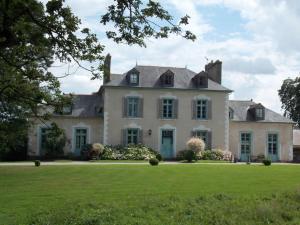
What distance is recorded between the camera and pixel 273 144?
3938 centimetres

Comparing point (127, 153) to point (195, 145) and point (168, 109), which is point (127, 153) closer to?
point (195, 145)

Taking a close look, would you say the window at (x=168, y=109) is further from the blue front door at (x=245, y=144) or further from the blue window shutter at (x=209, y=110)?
the blue front door at (x=245, y=144)

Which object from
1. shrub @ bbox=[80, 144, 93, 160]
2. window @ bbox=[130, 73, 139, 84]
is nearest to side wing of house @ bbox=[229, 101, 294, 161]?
window @ bbox=[130, 73, 139, 84]

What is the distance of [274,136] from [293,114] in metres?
21.9

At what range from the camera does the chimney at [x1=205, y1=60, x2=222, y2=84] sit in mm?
39875

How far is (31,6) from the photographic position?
7496 millimetres

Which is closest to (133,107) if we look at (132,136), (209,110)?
(132,136)

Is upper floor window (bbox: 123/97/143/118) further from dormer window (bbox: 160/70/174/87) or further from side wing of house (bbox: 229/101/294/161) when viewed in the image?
side wing of house (bbox: 229/101/294/161)

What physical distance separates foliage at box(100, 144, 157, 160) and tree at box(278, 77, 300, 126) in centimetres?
2885

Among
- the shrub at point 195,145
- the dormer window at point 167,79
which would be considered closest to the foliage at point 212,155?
the shrub at point 195,145

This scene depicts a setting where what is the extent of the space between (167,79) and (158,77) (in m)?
0.76

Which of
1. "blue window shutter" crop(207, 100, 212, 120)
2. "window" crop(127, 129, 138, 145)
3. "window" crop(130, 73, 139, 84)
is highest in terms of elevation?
"window" crop(130, 73, 139, 84)

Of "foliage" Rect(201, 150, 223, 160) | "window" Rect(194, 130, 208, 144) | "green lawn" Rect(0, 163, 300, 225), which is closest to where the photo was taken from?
"green lawn" Rect(0, 163, 300, 225)

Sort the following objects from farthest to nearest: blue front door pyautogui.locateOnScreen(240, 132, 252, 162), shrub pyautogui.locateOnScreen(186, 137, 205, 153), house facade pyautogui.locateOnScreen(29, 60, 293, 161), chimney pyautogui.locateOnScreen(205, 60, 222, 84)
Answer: chimney pyautogui.locateOnScreen(205, 60, 222, 84) < blue front door pyautogui.locateOnScreen(240, 132, 252, 162) < house facade pyautogui.locateOnScreen(29, 60, 293, 161) < shrub pyautogui.locateOnScreen(186, 137, 205, 153)
